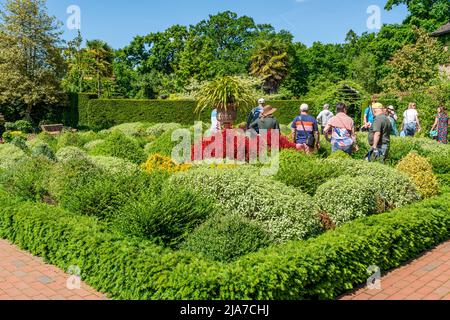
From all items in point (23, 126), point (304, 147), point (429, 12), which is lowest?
point (304, 147)

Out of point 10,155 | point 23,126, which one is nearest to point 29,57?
point 23,126

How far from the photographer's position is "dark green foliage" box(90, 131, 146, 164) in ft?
33.7

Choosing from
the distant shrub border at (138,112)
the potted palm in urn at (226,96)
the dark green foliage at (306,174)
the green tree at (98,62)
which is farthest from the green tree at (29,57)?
the dark green foliage at (306,174)

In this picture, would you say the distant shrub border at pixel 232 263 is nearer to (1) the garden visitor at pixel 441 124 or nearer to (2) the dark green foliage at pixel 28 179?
(2) the dark green foliage at pixel 28 179

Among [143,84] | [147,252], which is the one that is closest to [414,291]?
[147,252]

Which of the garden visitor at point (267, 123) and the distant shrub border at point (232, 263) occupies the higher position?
the garden visitor at point (267, 123)

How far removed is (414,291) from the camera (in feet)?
16.0

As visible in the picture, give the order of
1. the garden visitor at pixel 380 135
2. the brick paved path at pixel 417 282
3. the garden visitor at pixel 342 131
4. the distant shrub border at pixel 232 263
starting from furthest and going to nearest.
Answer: the garden visitor at pixel 342 131 → the garden visitor at pixel 380 135 → the brick paved path at pixel 417 282 → the distant shrub border at pixel 232 263

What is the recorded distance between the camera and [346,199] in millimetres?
6387

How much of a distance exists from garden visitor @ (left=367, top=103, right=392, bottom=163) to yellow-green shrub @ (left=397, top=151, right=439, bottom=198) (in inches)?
42.3

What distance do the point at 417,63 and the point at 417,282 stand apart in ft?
96.7

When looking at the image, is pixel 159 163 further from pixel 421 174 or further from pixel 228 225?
pixel 421 174

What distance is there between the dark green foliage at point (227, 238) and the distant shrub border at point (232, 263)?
293 millimetres

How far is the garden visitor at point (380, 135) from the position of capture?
364 inches
